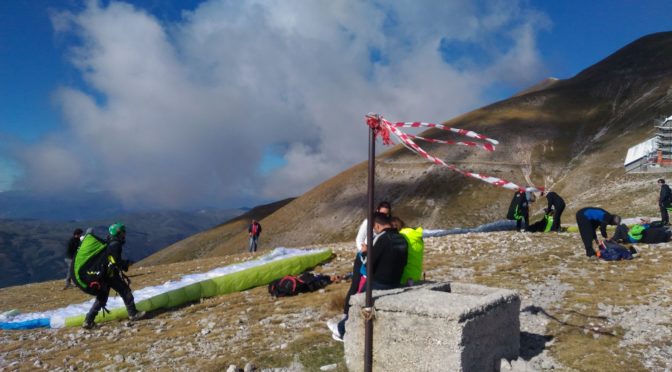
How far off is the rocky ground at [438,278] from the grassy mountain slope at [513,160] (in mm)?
49001

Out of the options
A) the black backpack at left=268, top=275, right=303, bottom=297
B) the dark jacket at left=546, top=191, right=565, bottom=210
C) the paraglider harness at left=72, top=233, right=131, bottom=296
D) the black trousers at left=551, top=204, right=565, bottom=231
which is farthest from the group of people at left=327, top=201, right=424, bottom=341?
the black trousers at left=551, top=204, right=565, bottom=231

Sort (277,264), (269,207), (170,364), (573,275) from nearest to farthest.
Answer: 1. (170,364)
2. (573,275)
3. (277,264)
4. (269,207)

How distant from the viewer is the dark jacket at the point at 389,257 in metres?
9.01

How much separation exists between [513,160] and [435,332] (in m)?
95.2

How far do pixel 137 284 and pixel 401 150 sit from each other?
103936 mm

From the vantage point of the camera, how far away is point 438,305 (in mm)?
7484

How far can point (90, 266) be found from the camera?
13320mm

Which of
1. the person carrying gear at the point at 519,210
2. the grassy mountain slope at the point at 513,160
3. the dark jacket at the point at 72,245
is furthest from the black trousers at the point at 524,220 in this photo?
the grassy mountain slope at the point at 513,160

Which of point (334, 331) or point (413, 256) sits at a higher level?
point (413, 256)

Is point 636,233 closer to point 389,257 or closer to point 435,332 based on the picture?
point 389,257

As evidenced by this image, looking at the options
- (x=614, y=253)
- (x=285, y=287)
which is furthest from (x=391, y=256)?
(x=614, y=253)

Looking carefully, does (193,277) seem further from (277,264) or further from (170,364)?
(170,364)

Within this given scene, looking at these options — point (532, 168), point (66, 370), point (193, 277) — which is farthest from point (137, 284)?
point (532, 168)

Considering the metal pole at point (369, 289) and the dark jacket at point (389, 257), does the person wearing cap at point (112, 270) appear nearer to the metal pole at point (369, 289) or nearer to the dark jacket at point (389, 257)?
the dark jacket at point (389, 257)
